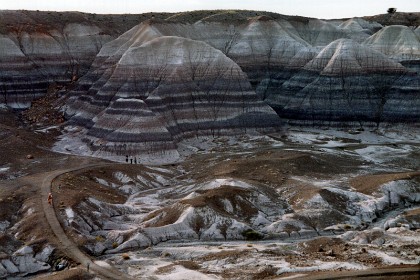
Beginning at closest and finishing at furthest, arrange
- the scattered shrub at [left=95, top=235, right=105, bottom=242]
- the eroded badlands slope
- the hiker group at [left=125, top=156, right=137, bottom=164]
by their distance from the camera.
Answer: the scattered shrub at [left=95, top=235, right=105, bottom=242] → the hiker group at [left=125, top=156, right=137, bottom=164] → the eroded badlands slope

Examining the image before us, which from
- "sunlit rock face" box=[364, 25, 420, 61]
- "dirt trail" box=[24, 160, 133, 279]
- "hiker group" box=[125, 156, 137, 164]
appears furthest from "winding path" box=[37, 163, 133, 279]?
"sunlit rock face" box=[364, 25, 420, 61]

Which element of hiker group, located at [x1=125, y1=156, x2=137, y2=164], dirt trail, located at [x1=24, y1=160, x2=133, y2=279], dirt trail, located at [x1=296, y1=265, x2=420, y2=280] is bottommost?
hiker group, located at [x1=125, y1=156, x2=137, y2=164]

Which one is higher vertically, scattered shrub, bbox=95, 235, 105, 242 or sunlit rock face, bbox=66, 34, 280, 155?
sunlit rock face, bbox=66, 34, 280, 155

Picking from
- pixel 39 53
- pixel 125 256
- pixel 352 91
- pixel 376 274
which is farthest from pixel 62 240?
pixel 39 53

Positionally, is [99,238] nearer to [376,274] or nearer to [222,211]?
[222,211]

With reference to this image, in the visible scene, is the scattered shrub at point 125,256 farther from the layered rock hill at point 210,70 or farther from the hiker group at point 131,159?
the layered rock hill at point 210,70

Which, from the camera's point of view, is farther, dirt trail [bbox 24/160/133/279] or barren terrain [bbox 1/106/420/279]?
barren terrain [bbox 1/106/420/279]

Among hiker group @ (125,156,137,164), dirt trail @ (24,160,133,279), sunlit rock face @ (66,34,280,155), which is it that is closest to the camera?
dirt trail @ (24,160,133,279)

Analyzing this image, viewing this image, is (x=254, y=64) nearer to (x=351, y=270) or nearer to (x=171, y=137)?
(x=171, y=137)

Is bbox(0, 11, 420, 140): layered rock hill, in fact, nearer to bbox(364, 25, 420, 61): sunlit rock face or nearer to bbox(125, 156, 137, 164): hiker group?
bbox(364, 25, 420, 61): sunlit rock face
